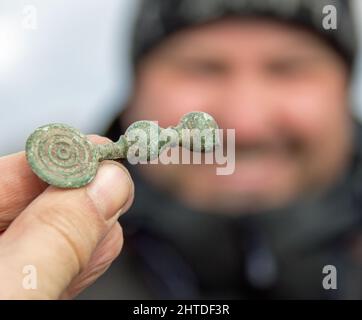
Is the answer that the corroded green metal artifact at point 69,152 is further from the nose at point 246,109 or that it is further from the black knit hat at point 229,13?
the black knit hat at point 229,13

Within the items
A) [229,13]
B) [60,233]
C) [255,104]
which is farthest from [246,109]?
[60,233]

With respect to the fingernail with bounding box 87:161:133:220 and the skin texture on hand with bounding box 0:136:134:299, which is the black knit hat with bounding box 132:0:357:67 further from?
the fingernail with bounding box 87:161:133:220

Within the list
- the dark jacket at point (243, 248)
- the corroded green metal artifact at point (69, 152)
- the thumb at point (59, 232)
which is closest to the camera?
the thumb at point (59, 232)

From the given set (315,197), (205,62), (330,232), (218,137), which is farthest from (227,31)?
(218,137)

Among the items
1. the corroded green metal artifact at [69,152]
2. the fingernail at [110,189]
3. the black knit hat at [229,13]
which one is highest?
the black knit hat at [229,13]

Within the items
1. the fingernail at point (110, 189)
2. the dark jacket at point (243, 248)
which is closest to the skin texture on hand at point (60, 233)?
the fingernail at point (110, 189)

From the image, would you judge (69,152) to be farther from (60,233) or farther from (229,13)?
(229,13)

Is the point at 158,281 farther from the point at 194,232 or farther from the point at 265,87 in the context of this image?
the point at 265,87
